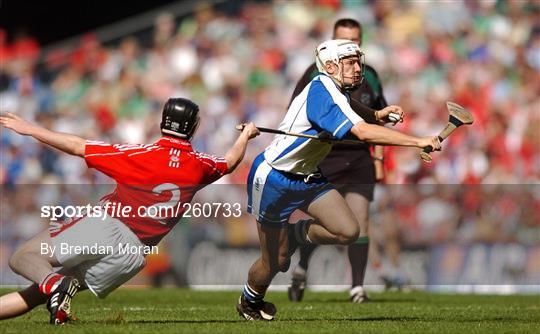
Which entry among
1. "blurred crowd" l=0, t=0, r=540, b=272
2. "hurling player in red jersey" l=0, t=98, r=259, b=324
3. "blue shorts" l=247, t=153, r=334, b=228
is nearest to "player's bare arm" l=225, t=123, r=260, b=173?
"hurling player in red jersey" l=0, t=98, r=259, b=324

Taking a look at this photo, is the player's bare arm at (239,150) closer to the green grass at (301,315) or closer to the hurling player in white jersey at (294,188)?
the hurling player in white jersey at (294,188)

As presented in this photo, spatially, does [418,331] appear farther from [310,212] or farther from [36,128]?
[36,128]

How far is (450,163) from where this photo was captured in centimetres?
1841

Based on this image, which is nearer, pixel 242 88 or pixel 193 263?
pixel 193 263

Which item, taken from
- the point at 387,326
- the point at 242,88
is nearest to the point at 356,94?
the point at 387,326

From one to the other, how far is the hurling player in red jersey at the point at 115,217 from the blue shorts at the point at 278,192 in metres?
1.03

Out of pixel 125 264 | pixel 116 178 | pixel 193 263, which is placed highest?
pixel 116 178

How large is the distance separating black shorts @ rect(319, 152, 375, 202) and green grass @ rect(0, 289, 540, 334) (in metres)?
1.17

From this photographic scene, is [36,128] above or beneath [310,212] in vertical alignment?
above

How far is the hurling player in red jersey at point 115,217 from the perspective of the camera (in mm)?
8430

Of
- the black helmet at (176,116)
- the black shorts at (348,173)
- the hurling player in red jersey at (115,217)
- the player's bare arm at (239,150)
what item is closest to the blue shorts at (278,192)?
the player's bare arm at (239,150)

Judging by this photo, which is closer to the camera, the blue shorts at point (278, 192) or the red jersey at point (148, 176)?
the red jersey at point (148, 176)

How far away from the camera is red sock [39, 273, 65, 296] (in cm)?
826

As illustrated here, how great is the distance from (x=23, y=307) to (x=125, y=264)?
2.49ft
